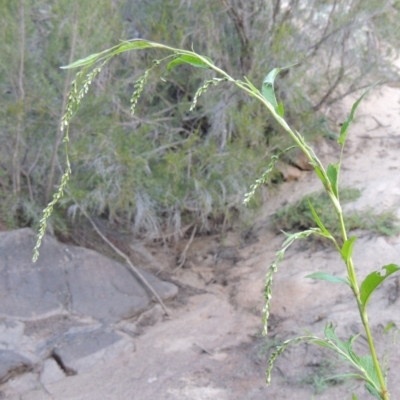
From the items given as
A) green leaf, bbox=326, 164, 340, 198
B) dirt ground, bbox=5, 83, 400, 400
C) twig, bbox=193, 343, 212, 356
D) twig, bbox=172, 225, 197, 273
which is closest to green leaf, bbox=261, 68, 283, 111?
green leaf, bbox=326, 164, 340, 198

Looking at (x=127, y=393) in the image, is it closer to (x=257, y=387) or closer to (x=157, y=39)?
(x=257, y=387)

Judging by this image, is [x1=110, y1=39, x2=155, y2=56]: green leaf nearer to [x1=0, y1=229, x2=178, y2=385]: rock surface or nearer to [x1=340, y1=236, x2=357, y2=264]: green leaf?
[x1=340, y1=236, x2=357, y2=264]: green leaf

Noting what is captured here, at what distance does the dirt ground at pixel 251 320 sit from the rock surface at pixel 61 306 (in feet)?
0.50

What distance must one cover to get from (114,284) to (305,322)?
1.83 metres

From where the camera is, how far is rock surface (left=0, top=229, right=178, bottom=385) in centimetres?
494

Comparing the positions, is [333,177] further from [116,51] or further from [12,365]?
[12,365]

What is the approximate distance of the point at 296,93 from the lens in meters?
6.84

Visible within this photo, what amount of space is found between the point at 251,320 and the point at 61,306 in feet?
5.29

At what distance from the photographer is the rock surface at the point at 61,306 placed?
4.94 meters

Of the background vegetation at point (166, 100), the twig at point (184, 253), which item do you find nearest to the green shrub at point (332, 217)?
the background vegetation at point (166, 100)

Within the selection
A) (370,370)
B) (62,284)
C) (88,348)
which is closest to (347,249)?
(370,370)

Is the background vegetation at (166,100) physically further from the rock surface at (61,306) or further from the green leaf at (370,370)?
the green leaf at (370,370)

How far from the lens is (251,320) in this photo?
17.3ft

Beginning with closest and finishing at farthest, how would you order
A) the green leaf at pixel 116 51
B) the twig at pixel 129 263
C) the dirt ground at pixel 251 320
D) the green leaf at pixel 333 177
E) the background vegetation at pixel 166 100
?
the green leaf at pixel 116 51
the green leaf at pixel 333 177
the dirt ground at pixel 251 320
the background vegetation at pixel 166 100
the twig at pixel 129 263
